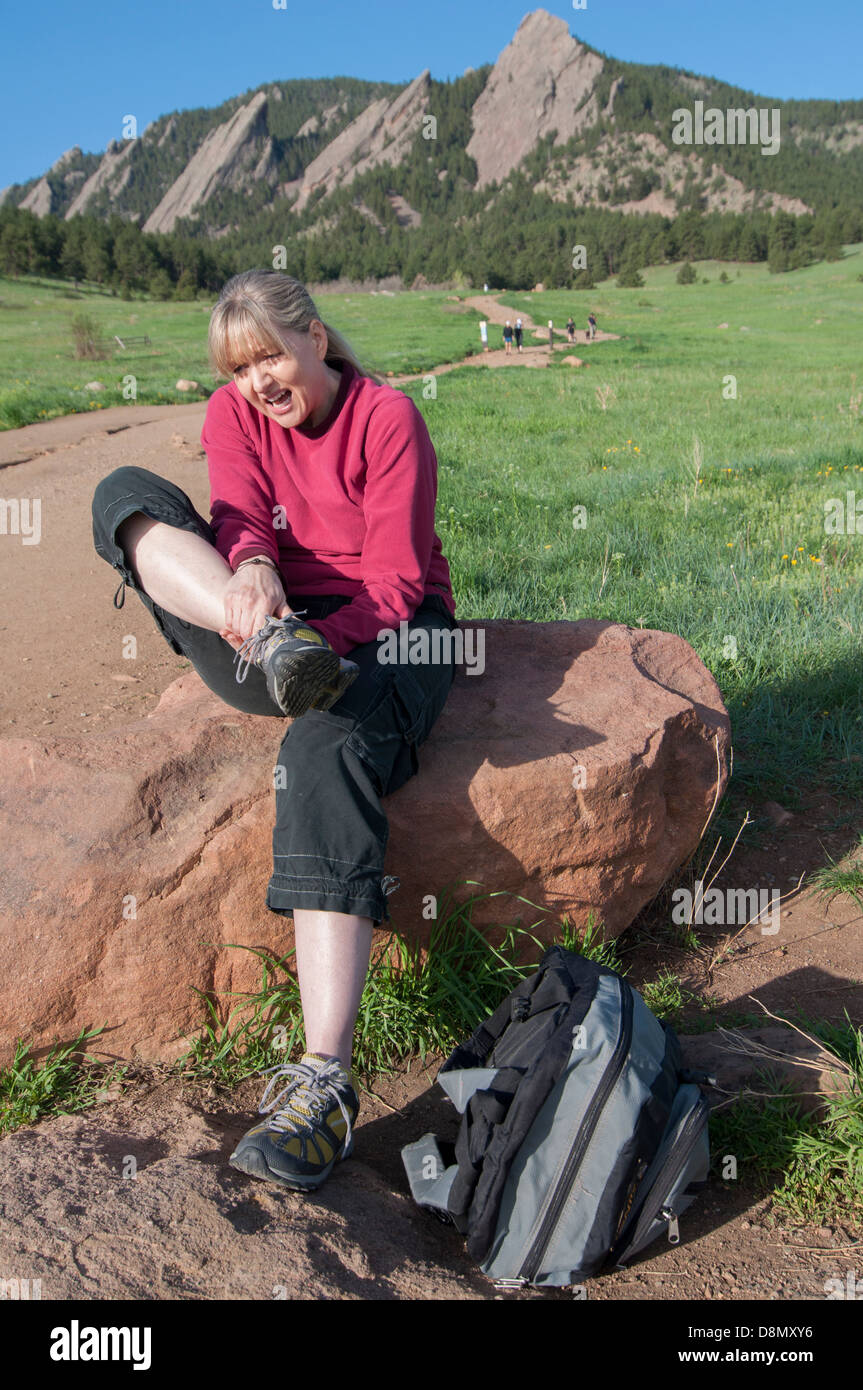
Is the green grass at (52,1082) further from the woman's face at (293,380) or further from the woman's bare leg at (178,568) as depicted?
the woman's face at (293,380)

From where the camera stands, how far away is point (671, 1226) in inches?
80.4

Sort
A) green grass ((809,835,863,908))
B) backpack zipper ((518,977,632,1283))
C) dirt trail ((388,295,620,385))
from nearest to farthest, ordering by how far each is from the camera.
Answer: backpack zipper ((518,977,632,1283))
green grass ((809,835,863,908))
dirt trail ((388,295,620,385))

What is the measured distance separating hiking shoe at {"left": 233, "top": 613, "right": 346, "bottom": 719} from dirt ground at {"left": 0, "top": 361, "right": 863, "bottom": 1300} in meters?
1.04

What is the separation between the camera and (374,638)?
2723 mm

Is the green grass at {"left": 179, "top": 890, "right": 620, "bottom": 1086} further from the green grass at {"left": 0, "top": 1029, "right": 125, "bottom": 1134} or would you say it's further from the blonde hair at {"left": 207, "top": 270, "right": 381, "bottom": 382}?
the blonde hair at {"left": 207, "top": 270, "right": 381, "bottom": 382}

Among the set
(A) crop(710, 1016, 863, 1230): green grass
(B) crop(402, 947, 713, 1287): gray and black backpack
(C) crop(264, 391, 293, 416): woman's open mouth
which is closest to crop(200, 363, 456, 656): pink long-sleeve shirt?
(C) crop(264, 391, 293, 416): woman's open mouth

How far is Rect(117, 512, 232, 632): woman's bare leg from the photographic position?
2609 millimetres

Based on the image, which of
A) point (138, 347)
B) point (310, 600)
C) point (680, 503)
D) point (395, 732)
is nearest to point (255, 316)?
point (310, 600)

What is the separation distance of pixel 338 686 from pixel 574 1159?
116 cm

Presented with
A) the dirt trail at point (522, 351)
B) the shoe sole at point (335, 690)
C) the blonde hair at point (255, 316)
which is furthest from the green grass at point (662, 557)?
the blonde hair at point (255, 316)

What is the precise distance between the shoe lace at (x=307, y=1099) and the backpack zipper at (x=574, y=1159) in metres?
0.48

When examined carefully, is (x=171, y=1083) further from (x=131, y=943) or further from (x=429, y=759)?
(x=429, y=759)

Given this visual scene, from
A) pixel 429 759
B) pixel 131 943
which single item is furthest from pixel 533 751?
pixel 131 943

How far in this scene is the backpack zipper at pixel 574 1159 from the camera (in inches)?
75.4
